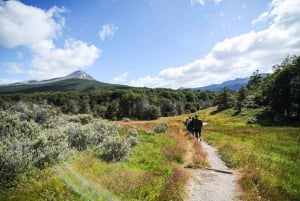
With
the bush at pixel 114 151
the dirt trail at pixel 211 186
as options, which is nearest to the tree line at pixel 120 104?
the bush at pixel 114 151

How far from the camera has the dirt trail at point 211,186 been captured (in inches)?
440

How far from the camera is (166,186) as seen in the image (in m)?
11.9

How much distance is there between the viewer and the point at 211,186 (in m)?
12.6

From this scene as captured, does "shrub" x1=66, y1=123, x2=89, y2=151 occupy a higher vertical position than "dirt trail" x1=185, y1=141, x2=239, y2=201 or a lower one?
higher

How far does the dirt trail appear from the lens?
440 inches

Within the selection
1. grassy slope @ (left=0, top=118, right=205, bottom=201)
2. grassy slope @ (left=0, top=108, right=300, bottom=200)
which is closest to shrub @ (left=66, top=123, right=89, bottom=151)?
grassy slope @ (left=0, top=108, right=300, bottom=200)

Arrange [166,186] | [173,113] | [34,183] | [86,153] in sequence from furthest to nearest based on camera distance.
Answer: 1. [173,113]
2. [86,153]
3. [166,186]
4. [34,183]

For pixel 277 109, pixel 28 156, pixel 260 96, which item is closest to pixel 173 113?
pixel 260 96

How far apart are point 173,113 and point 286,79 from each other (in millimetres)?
75170

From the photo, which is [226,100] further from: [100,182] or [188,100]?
[100,182]

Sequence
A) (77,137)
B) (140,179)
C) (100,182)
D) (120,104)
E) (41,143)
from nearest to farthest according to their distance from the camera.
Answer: (100,182), (140,179), (41,143), (77,137), (120,104)

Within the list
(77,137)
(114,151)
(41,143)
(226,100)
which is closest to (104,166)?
(114,151)

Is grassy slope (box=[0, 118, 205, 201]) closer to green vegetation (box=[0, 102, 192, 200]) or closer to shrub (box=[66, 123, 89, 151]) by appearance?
green vegetation (box=[0, 102, 192, 200])

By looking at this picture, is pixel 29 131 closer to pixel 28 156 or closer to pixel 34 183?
pixel 28 156
